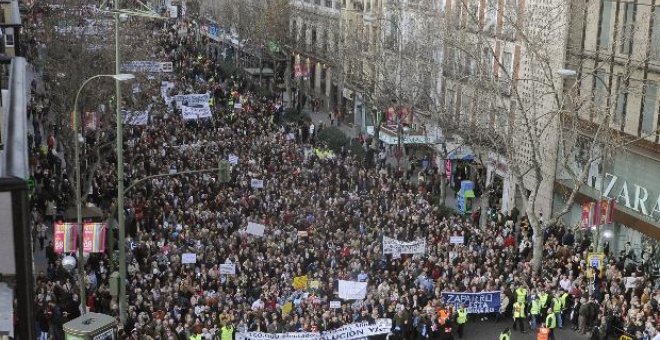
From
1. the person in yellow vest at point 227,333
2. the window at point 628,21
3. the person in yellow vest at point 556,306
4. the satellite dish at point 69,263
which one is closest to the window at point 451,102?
the window at point 628,21

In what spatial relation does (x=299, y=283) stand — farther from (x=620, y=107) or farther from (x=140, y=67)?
(x=140, y=67)

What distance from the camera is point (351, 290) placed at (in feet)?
79.4

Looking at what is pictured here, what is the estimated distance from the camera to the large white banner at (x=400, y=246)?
26953mm

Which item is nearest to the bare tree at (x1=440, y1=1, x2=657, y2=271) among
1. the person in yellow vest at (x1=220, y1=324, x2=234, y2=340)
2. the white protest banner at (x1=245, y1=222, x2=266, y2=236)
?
the white protest banner at (x1=245, y1=222, x2=266, y2=236)

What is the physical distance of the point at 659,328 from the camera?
22.0 metres

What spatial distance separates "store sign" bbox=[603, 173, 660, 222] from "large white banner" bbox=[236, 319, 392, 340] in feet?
40.9

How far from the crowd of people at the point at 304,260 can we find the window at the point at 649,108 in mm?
4482

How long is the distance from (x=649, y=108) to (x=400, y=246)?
425 inches

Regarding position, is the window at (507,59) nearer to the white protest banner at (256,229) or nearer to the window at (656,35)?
the window at (656,35)

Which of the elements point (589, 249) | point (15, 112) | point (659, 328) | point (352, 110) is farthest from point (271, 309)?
point (352, 110)

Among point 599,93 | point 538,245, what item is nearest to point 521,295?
point 538,245

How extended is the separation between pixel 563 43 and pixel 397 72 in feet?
29.6

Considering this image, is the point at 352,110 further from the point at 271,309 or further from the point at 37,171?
the point at 271,309

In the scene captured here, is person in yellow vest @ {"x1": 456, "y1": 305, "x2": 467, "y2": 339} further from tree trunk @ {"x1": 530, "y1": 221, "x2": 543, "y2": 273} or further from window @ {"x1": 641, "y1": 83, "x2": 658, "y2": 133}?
window @ {"x1": 641, "y1": 83, "x2": 658, "y2": 133}
